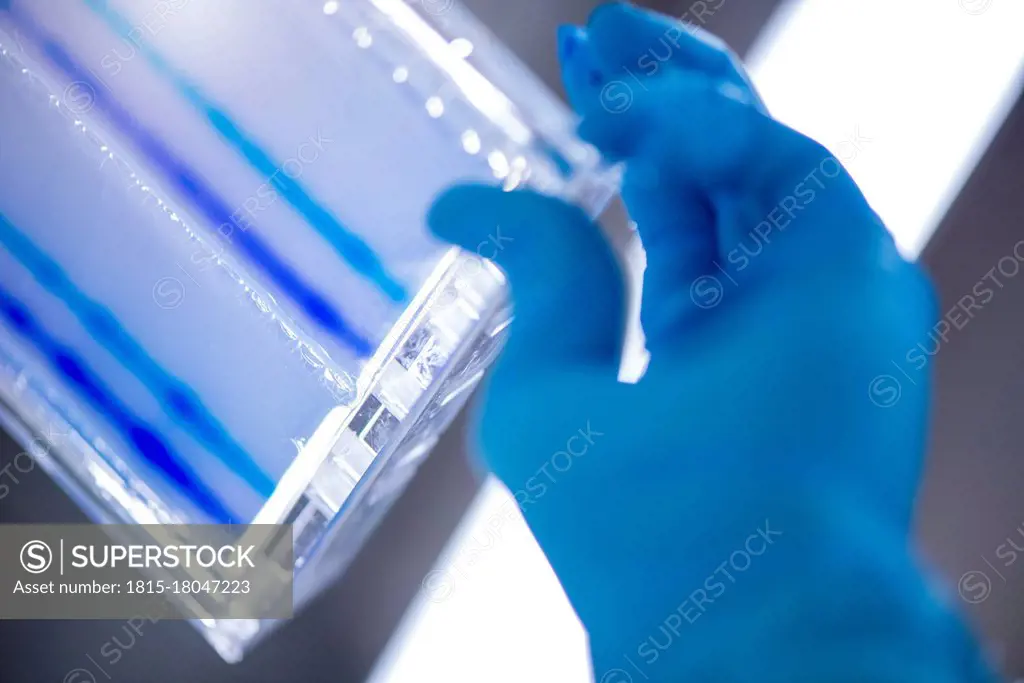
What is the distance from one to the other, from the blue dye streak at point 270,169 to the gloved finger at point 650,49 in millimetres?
282

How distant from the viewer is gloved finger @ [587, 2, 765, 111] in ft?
1.97

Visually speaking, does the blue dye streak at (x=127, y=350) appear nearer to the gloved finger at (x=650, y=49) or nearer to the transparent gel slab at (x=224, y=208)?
the transparent gel slab at (x=224, y=208)

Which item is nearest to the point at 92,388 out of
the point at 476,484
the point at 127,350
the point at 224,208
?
the point at 127,350

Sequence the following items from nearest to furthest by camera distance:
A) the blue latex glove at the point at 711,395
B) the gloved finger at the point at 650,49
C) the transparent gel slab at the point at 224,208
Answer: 1. the blue latex glove at the point at 711,395
2. the gloved finger at the point at 650,49
3. the transparent gel slab at the point at 224,208

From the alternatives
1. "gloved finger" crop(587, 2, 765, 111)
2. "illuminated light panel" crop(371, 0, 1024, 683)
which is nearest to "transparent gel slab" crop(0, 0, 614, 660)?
"gloved finger" crop(587, 2, 765, 111)

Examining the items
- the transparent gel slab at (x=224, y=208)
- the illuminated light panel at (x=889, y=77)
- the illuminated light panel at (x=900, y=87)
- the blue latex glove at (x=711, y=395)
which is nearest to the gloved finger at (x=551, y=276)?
the blue latex glove at (x=711, y=395)

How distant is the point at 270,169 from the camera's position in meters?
0.72

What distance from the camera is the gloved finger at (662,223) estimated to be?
0.61m

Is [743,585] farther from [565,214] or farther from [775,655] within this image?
[565,214]

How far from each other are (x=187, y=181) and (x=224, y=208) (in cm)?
5

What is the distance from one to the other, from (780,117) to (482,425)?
478 mm

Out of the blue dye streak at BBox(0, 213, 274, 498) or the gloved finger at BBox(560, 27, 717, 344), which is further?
the blue dye streak at BBox(0, 213, 274, 498)

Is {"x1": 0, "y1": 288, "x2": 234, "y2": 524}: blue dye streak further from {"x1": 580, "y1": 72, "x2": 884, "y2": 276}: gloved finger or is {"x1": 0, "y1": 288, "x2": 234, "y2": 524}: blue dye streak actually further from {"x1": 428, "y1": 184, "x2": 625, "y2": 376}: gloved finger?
{"x1": 580, "y1": 72, "x2": 884, "y2": 276}: gloved finger

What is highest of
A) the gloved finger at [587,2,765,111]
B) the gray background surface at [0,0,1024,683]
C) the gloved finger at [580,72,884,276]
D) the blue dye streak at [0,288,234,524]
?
the gloved finger at [587,2,765,111]
